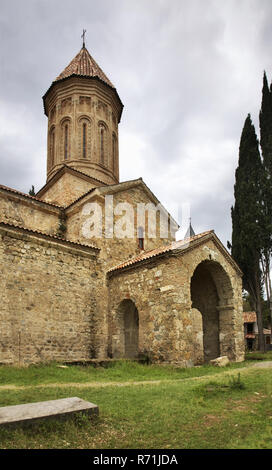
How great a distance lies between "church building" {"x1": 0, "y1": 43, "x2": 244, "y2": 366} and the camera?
1008 cm

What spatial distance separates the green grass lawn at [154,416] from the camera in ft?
11.8

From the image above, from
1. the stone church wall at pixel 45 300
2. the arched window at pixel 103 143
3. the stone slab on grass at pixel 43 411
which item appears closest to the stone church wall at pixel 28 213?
the stone church wall at pixel 45 300

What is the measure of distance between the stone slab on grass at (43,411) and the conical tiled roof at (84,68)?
15.8 metres

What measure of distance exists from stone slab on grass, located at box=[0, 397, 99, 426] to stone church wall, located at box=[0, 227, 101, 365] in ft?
18.5

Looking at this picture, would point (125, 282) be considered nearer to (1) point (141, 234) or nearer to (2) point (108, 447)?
(1) point (141, 234)

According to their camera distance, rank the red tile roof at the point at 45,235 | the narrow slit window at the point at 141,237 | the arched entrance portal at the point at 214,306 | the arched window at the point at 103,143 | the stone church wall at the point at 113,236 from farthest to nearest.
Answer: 1. the arched window at the point at 103,143
2. the narrow slit window at the point at 141,237
3. the stone church wall at the point at 113,236
4. the arched entrance portal at the point at 214,306
5. the red tile roof at the point at 45,235

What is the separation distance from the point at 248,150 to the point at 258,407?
1779 cm

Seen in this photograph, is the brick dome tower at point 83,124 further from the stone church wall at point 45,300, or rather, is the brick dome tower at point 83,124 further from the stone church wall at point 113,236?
the stone church wall at point 45,300

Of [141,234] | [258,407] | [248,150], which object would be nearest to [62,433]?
[258,407]

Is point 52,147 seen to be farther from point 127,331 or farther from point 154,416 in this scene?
point 154,416

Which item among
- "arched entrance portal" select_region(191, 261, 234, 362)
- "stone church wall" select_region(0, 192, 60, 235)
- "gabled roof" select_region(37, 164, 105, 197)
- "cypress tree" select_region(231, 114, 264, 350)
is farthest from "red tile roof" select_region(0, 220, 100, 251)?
"cypress tree" select_region(231, 114, 264, 350)

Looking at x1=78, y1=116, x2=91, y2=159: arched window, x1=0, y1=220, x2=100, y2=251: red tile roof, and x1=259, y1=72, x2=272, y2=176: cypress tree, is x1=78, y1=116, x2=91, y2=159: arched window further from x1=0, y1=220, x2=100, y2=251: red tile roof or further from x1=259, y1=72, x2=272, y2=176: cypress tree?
x1=259, y1=72, x2=272, y2=176: cypress tree

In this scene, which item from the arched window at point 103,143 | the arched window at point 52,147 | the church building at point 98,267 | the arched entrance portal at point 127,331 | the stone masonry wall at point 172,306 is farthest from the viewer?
the arched window at point 52,147

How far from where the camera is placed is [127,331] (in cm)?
1253
